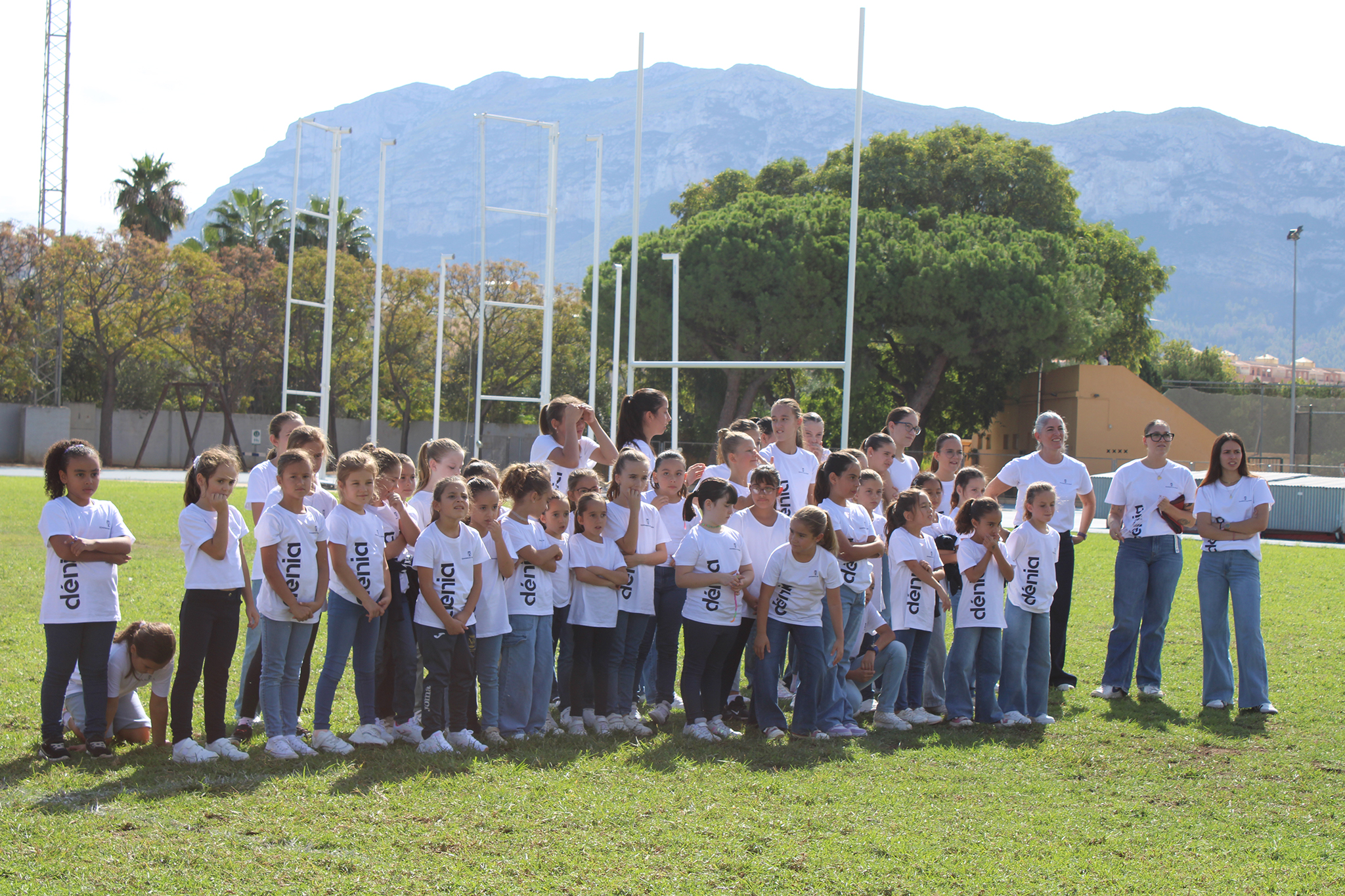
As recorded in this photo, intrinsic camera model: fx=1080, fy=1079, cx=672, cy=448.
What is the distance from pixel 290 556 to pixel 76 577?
91cm

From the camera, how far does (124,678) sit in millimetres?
5117

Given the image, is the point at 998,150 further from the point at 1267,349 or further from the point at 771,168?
the point at 1267,349

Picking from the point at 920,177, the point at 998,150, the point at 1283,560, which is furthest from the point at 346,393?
the point at 1283,560

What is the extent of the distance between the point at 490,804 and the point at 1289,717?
15.3 ft

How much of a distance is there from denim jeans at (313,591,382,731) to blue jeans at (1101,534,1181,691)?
4.48 m

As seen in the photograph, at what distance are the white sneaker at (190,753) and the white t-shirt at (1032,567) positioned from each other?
427cm

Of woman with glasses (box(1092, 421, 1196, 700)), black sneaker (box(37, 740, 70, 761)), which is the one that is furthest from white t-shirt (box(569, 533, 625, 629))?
woman with glasses (box(1092, 421, 1196, 700))

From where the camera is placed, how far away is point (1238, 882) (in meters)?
3.65

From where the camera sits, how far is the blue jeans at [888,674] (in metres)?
6.00

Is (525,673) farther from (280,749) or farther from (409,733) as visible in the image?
(280,749)

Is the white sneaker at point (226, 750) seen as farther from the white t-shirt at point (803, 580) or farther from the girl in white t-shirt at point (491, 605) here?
the white t-shirt at point (803, 580)

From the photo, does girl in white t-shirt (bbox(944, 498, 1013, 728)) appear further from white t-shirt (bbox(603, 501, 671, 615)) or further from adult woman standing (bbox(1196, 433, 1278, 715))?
white t-shirt (bbox(603, 501, 671, 615))

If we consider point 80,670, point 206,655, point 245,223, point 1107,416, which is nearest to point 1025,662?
point 206,655

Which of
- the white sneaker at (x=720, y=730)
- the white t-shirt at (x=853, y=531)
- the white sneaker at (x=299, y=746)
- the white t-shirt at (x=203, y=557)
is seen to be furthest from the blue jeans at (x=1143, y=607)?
the white t-shirt at (x=203, y=557)
